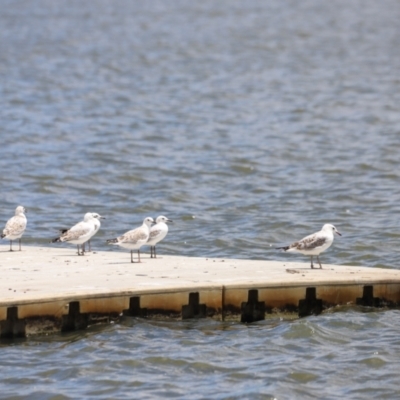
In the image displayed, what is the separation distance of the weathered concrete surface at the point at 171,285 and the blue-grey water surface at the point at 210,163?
1.06ft

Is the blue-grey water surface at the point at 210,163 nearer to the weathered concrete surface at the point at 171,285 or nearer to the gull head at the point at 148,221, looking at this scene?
the weathered concrete surface at the point at 171,285

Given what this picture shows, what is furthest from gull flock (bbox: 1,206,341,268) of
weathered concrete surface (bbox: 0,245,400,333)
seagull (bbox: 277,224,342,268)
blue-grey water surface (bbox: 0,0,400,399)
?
blue-grey water surface (bbox: 0,0,400,399)

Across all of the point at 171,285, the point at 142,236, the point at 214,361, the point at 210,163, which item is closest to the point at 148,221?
the point at 142,236

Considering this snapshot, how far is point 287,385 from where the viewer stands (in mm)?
15219

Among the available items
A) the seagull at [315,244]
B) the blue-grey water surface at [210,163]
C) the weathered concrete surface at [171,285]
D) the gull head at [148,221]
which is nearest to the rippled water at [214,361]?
the blue-grey water surface at [210,163]

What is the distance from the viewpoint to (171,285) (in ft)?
55.5

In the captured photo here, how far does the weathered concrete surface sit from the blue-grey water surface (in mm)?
324

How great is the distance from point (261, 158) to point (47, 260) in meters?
17.1

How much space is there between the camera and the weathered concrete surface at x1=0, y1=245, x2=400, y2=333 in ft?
53.5

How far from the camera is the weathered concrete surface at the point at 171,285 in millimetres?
16297

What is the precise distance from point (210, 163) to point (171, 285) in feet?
58.3

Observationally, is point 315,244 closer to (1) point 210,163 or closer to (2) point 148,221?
(2) point 148,221

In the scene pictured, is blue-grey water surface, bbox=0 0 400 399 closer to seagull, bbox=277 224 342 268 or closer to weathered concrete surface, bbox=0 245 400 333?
weathered concrete surface, bbox=0 245 400 333

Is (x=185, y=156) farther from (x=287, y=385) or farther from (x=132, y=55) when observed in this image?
(x=132, y=55)
